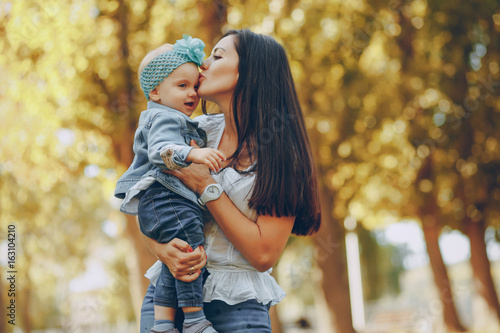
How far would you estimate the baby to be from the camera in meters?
2.42

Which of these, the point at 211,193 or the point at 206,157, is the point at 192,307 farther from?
the point at 206,157

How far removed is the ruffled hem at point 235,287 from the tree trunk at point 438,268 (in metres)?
14.2

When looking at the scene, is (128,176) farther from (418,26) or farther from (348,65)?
(418,26)

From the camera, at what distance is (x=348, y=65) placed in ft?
38.8

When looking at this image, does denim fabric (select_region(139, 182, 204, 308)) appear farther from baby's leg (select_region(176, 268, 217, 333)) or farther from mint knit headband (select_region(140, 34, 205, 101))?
mint knit headband (select_region(140, 34, 205, 101))

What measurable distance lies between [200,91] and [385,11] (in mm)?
9712

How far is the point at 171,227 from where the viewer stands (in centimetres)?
247

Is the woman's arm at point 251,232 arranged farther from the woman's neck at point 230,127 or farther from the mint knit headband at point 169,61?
the mint knit headband at point 169,61

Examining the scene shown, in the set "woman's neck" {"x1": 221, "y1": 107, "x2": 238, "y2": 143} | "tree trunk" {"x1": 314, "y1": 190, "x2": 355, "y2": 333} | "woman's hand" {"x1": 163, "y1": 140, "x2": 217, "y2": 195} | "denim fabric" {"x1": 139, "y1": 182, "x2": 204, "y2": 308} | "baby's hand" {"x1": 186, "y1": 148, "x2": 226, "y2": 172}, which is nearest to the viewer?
"baby's hand" {"x1": 186, "y1": 148, "x2": 226, "y2": 172}

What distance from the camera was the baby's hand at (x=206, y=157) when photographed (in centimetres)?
234

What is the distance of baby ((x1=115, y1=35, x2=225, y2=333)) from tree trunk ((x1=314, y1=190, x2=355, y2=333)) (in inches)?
442

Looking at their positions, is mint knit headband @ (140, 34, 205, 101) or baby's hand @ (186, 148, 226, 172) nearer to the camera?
baby's hand @ (186, 148, 226, 172)

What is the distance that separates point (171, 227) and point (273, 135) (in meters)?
0.62

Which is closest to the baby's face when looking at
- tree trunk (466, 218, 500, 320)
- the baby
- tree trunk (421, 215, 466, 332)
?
the baby
